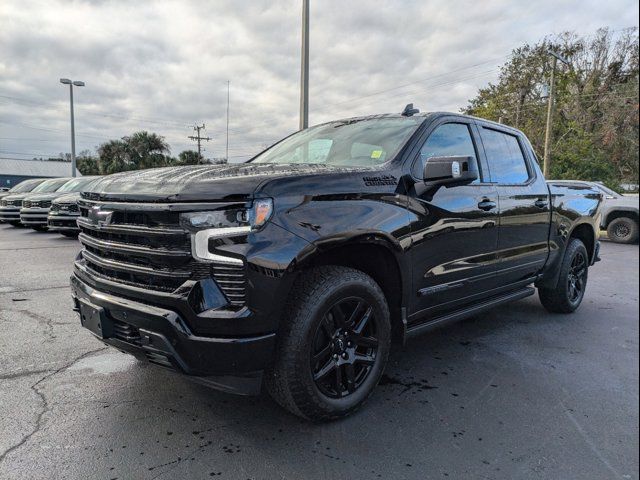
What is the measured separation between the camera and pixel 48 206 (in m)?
13.5

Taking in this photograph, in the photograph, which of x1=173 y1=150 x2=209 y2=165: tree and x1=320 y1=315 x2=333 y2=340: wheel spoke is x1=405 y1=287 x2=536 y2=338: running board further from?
x1=173 y1=150 x2=209 y2=165: tree

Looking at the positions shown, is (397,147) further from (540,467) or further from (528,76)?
(528,76)

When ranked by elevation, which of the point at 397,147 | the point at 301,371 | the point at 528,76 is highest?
the point at 528,76

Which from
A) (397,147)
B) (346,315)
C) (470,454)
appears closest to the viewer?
(470,454)

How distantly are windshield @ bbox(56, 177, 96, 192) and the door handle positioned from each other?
498 inches

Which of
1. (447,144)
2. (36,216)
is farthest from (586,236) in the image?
(36,216)

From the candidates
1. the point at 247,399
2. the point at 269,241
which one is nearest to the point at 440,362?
the point at 247,399

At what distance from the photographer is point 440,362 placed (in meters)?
3.71

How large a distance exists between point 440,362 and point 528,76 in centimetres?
2999

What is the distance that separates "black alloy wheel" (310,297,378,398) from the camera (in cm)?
267

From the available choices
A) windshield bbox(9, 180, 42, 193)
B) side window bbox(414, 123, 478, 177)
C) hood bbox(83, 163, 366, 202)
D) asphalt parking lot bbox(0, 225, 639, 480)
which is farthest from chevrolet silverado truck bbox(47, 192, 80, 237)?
side window bbox(414, 123, 478, 177)

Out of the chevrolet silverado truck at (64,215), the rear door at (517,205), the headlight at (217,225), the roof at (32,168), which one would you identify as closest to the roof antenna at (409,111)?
the rear door at (517,205)

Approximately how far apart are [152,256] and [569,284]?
4.56 meters

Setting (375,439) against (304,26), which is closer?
(375,439)
